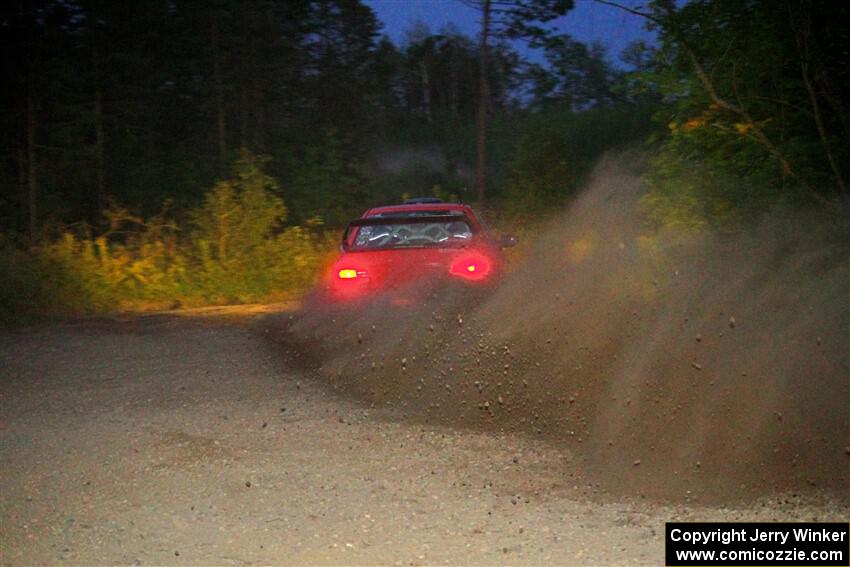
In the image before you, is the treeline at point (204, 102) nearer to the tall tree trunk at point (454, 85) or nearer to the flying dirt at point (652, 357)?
the tall tree trunk at point (454, 85)

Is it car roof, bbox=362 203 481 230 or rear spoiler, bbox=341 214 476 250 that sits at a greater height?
car roof, bbox=362 203 481 230

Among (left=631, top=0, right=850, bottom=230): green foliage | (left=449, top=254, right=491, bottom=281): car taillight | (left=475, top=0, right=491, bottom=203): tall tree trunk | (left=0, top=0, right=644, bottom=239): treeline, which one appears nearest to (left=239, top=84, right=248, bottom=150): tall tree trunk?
(left=0, top=0, right=644, bottom=239): treeline

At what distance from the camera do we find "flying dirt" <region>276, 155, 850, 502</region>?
6.49 meters

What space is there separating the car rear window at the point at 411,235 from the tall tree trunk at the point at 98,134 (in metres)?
26.9

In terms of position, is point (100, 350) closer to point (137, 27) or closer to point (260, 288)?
point (260, 288)

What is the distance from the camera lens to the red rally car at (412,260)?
Answer: 34.4 feet

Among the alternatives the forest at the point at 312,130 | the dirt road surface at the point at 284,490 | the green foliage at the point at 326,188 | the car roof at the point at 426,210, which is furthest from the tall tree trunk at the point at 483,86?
the dirt road surface at the point at 284,490

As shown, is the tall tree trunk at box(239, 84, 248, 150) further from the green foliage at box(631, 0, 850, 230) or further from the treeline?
the green foliage at box(631, 0, 850, 230)

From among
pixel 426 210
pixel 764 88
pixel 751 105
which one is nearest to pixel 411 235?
pixel 426 210

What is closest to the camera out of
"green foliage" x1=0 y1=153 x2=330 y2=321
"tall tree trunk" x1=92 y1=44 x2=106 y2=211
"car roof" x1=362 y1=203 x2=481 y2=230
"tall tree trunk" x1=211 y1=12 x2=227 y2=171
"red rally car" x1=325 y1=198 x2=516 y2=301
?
"red rally car" x1=325 y1=198 x2=516 y2=301

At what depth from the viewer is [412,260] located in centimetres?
1048

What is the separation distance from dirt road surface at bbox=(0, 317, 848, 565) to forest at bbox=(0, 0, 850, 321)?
4355 mm

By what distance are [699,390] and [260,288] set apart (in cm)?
1125

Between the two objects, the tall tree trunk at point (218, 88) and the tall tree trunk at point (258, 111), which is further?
the tall tree trunk at point (258, 111)
